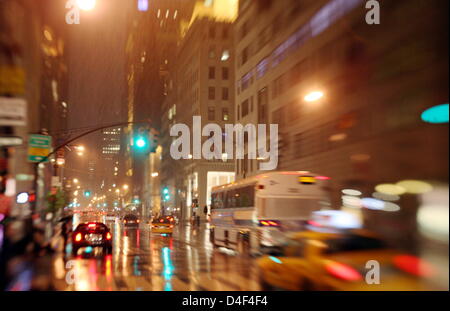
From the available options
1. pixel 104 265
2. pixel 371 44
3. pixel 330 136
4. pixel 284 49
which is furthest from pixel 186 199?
pixel 104 265

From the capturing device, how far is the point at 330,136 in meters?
33.3

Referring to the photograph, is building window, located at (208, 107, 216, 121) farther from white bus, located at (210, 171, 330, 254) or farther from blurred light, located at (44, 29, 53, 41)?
white bus, located at (210, 171, 330, 254)

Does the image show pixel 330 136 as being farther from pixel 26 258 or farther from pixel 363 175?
pixel 26 258

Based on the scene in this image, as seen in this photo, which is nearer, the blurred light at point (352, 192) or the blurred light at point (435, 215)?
the blurred light at point (435, 215)

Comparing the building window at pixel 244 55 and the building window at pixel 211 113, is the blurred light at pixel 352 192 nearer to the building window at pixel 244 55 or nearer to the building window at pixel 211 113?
the building window at pixel 244 55

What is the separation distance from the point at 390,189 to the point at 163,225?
20.7 metres

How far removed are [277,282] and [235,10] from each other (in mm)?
57021

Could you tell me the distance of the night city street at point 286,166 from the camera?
36.0 feet

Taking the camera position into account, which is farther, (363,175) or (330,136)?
(330,136)

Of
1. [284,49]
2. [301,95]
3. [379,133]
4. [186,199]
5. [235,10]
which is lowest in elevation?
[186,199]

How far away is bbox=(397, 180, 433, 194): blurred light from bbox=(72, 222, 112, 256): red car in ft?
46.3

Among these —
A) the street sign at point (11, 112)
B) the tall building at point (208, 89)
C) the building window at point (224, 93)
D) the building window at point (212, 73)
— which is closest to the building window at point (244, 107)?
the tall building at point (208, 89)

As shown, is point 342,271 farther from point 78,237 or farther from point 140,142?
point 78,237

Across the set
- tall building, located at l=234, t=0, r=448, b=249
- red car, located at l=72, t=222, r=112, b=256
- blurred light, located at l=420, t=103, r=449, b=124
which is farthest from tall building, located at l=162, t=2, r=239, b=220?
blurred light, located at l=420, t=103, r=449, b=124
